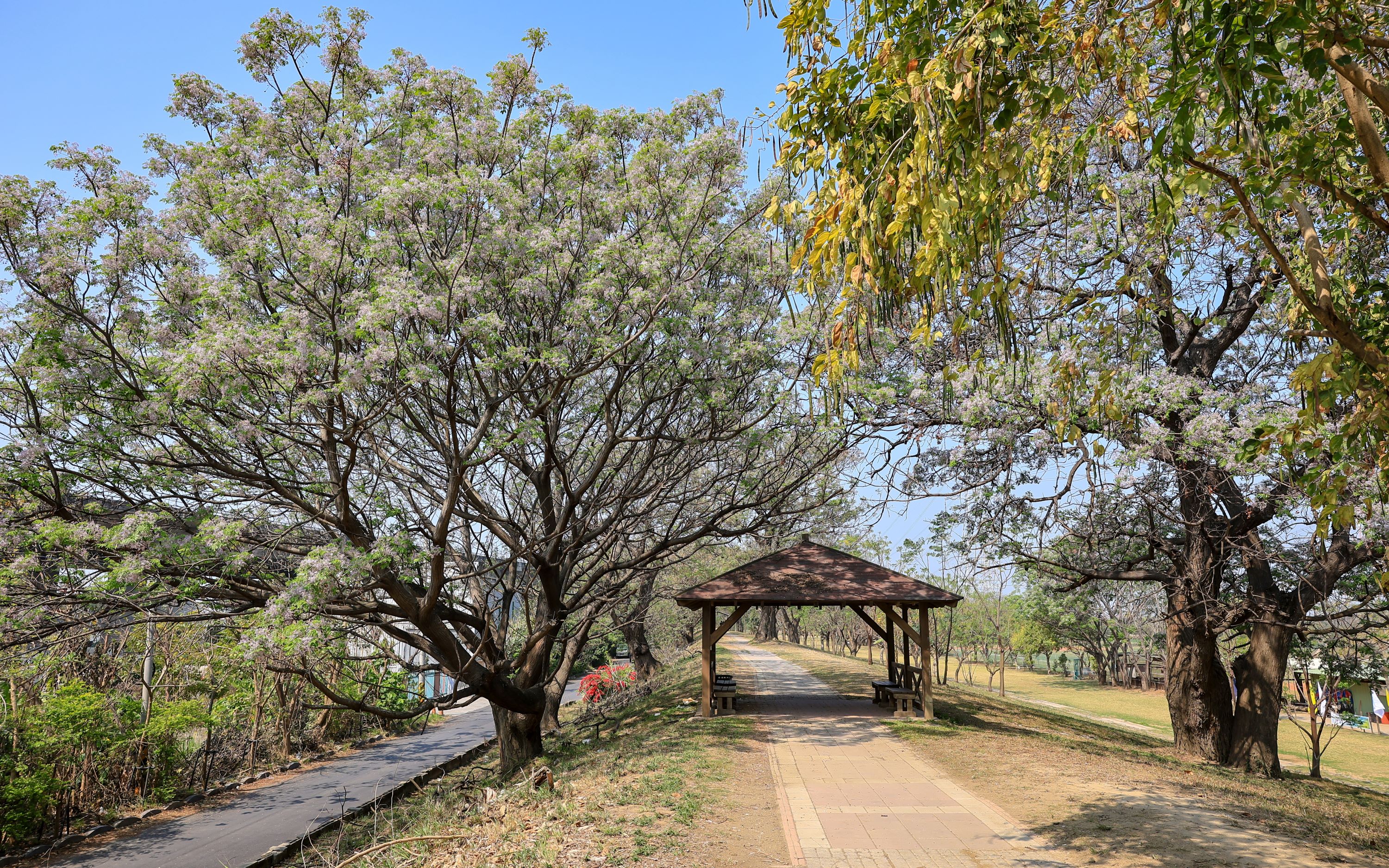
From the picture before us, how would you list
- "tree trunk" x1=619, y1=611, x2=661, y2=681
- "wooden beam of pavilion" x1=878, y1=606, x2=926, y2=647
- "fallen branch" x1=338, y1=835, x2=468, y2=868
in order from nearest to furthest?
"fallen branch" x1=338, y1=835, x2=468, y2=868, "wooden beam of pavilion" x1=878, y1=606, x2=926, y2=647, "tree trunk" x1=619, y1=611, x2=661, y2=681

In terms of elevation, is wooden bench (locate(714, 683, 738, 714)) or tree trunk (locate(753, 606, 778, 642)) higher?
wooden bench (locate(714, 683, 738, 714))

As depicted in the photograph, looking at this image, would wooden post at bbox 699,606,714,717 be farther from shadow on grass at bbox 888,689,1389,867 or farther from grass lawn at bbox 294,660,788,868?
shadow on grass at bbox 888,689,1389,867

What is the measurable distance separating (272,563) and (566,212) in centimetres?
703

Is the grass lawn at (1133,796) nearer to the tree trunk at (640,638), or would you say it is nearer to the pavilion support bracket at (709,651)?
the pavilion support bracket at (709,651)

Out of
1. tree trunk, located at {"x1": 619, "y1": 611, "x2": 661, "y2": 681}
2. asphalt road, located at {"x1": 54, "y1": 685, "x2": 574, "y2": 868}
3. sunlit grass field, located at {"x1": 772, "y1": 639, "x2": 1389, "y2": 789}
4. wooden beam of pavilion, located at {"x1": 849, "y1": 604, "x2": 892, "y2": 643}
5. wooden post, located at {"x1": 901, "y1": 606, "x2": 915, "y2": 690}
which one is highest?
wooden beam of pavilion, located at {"x1": 849, "y1": 604, "x2": 892, "y2": 643}

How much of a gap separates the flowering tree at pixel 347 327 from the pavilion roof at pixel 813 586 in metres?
3.99

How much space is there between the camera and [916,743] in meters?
12.9

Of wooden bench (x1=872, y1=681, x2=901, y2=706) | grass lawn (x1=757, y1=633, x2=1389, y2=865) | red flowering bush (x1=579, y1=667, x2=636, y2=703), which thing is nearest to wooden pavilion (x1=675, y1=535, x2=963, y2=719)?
wooden bench (x1=872, y1=681, x2=901, y2=706)

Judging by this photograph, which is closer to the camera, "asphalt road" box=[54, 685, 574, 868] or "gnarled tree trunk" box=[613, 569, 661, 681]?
"asphalt road" box=[54, 685, 574, 868]

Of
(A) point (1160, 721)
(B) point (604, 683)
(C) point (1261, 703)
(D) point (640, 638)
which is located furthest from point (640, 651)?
(A) point (1160, 721)

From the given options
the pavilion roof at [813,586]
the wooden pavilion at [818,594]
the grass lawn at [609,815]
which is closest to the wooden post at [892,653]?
the wooden pavilion at [818,594]

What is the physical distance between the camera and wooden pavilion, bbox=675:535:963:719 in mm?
15500

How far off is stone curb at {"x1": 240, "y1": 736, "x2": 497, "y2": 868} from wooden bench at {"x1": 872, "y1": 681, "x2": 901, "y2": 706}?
9.84 m

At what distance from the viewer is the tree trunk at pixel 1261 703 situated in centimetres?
1297
